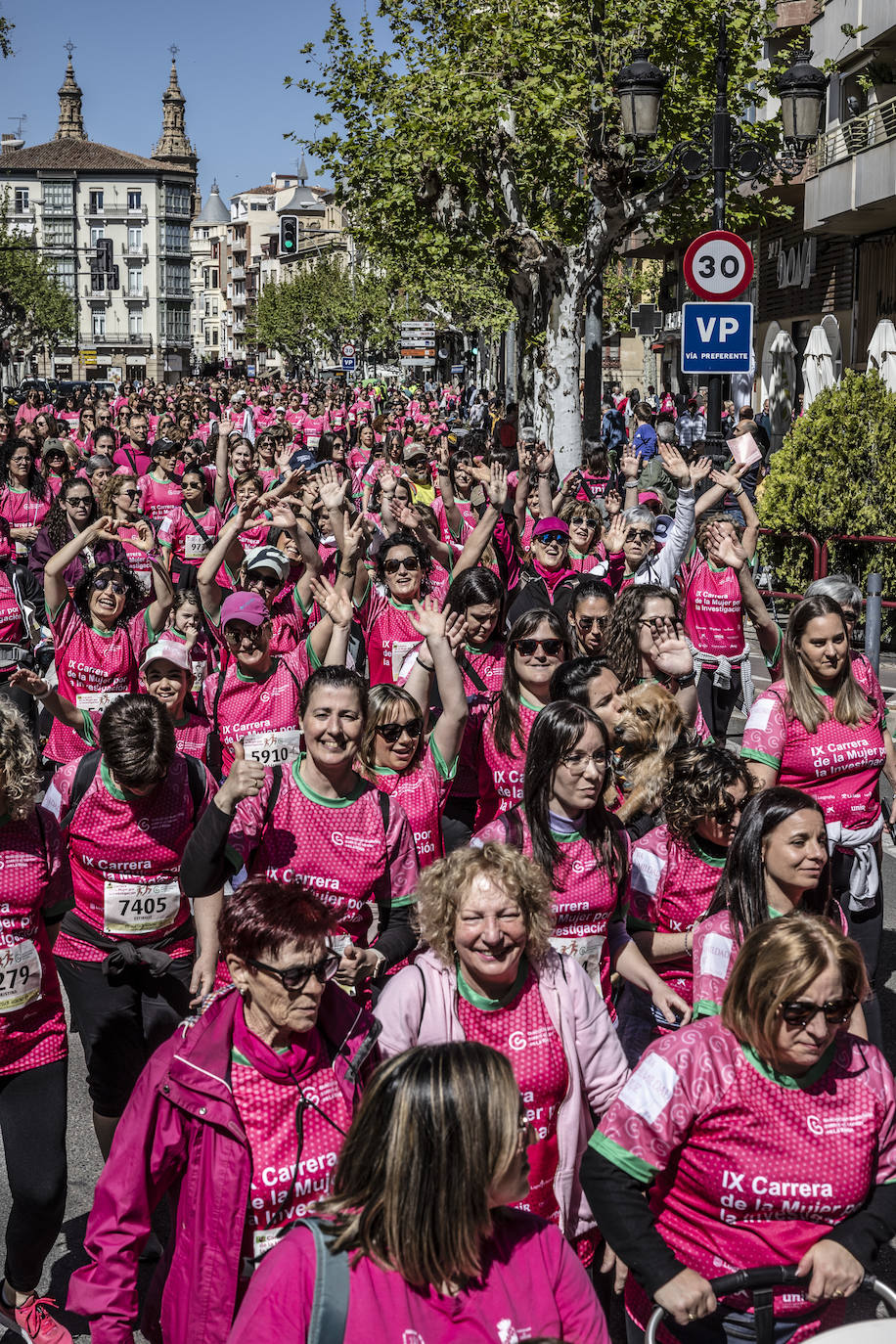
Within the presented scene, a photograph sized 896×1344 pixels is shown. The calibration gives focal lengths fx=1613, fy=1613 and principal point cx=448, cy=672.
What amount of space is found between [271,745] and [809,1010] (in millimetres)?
3615

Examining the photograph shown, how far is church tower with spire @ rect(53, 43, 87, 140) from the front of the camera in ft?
497

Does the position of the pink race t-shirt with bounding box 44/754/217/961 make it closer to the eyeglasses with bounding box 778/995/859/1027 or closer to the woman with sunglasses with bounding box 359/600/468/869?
the woman with sunglasses with bounding box 359/600/468/869

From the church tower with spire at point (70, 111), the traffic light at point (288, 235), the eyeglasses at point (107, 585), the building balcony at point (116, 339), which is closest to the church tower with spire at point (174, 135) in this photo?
Result: the church tower with spire at point (70, 111)

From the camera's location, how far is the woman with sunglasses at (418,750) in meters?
5.44

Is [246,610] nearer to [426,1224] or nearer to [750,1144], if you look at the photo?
[750,1144]

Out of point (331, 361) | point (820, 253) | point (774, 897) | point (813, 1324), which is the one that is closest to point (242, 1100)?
point (813, 1324)

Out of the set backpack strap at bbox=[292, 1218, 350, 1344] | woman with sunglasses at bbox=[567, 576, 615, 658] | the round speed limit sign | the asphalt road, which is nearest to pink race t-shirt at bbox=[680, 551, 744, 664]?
woman with sunglasses at bbox=[567, 576, 615, 658]

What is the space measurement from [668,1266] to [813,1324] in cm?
35

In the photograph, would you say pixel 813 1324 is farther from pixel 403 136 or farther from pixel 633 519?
pixel 403 136

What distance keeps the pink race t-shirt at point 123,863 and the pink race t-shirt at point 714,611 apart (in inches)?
183

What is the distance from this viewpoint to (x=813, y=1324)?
322cm

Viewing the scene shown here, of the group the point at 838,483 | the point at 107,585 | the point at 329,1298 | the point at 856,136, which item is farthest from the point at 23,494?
the point at 856,136

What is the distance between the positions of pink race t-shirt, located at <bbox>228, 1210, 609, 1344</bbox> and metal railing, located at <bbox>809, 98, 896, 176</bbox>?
71.1 ft

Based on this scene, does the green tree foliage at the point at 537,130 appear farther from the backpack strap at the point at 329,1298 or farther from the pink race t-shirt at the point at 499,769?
the backpack strap at the point at 329,1298
